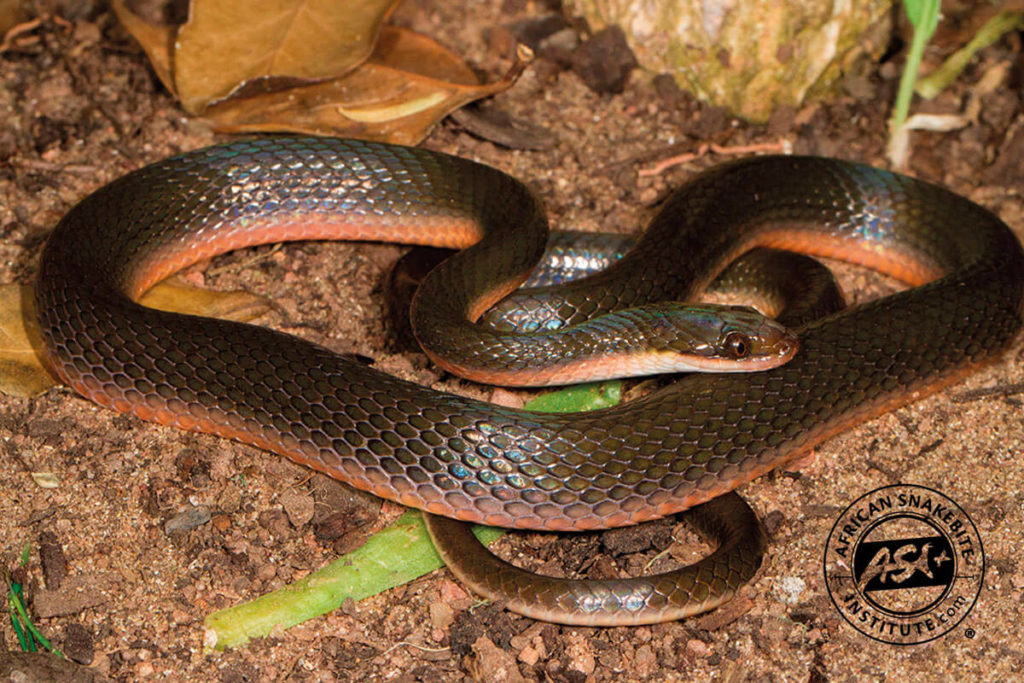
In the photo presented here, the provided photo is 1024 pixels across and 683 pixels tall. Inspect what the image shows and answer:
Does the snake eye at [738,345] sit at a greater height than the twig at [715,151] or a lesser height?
greater

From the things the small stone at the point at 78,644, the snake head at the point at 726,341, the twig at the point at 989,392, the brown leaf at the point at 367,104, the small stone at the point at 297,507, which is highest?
the brown leaf at the point at 367,104

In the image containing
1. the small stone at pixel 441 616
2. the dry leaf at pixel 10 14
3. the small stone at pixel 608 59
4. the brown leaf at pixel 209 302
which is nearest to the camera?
the small stone at pixel 441 616

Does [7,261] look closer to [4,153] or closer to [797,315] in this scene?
[4,153]

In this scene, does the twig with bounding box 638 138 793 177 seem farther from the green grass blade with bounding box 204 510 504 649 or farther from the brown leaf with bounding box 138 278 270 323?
the green grass blade with bounding box 204 510 504 649

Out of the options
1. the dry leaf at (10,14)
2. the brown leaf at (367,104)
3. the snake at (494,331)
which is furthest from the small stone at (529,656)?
the dry leaf at (10,14)

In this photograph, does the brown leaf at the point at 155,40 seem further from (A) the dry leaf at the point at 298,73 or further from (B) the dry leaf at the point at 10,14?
(B) the dry leaf at the point at 10,14

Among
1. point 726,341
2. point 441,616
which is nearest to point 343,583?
point 441,616

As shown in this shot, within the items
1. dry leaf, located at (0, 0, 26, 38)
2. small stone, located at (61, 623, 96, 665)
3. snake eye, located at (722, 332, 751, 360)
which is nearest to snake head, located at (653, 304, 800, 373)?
snake eye, located at (722, 332, 751, 360)
